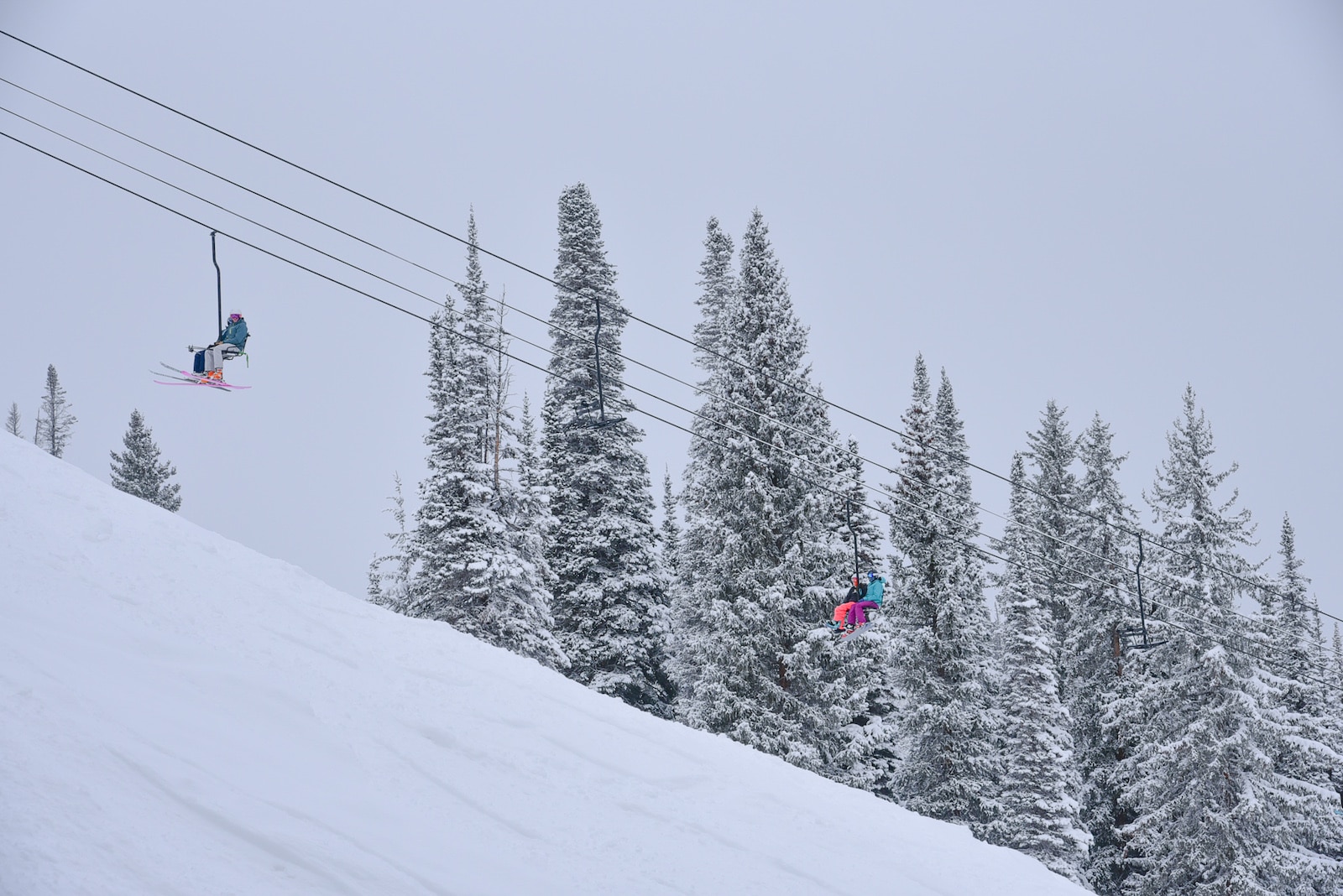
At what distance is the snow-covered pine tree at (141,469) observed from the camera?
47219 mm

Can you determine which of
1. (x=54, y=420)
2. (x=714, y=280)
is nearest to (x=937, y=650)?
(x=714, y=280)

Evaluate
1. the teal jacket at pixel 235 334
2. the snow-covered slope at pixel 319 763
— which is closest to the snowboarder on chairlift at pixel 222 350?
the teal jacket at pixel 235 334

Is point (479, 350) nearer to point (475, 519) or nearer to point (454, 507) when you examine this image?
point (454, 507)

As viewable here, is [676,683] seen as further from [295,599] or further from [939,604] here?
[295,599]

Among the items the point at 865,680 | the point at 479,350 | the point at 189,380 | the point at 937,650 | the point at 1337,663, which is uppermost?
the point at 479,350

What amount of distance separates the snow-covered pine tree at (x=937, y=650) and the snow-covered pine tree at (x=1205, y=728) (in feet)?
15.3

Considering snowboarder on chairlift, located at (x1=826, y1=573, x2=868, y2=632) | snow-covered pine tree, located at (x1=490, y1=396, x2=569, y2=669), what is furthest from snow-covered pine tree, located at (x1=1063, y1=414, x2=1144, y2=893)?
snow-covered pine tree, located at (x1=490, y1=396, x2=569, y2=669)

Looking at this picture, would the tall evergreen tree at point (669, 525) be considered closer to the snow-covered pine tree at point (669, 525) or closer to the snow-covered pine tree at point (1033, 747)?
the snow-covered pine tree at point (669, 525)

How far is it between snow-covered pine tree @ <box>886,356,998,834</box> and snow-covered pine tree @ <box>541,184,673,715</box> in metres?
7.82

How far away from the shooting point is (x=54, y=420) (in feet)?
243

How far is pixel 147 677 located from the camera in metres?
10.1

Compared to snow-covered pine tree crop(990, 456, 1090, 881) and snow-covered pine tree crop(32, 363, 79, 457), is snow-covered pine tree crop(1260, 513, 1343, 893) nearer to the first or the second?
snow-covered pine tree crop(990, 456, 1090, 881)

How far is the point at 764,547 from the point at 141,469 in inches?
1418

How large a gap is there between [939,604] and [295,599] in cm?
1935
